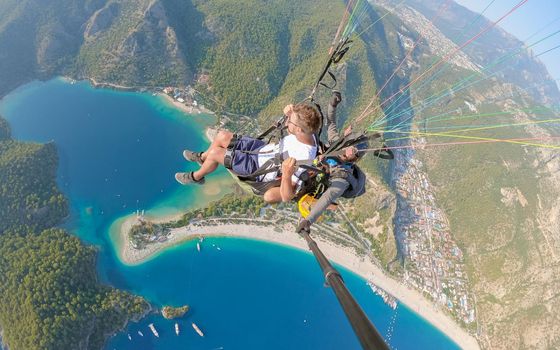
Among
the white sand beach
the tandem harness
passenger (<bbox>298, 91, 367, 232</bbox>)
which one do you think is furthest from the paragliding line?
the white sand beach

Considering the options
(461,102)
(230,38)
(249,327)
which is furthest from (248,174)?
(461,102)

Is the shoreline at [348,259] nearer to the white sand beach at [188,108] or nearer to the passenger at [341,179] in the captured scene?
the white sand beach at [188,108]

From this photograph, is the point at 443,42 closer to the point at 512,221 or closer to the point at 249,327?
the point at 512,221

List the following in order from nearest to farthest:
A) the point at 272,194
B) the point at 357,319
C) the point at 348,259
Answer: the point at 357,319 → the point at 272,194 → the point at 348,259

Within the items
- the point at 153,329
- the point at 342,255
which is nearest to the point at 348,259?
the point at 342,255

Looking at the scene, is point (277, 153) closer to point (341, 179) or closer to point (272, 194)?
point (272, 194)

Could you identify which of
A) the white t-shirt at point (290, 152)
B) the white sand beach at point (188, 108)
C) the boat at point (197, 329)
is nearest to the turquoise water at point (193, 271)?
the boat at point (197, 329)

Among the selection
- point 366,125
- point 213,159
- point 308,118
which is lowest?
point 213,159
